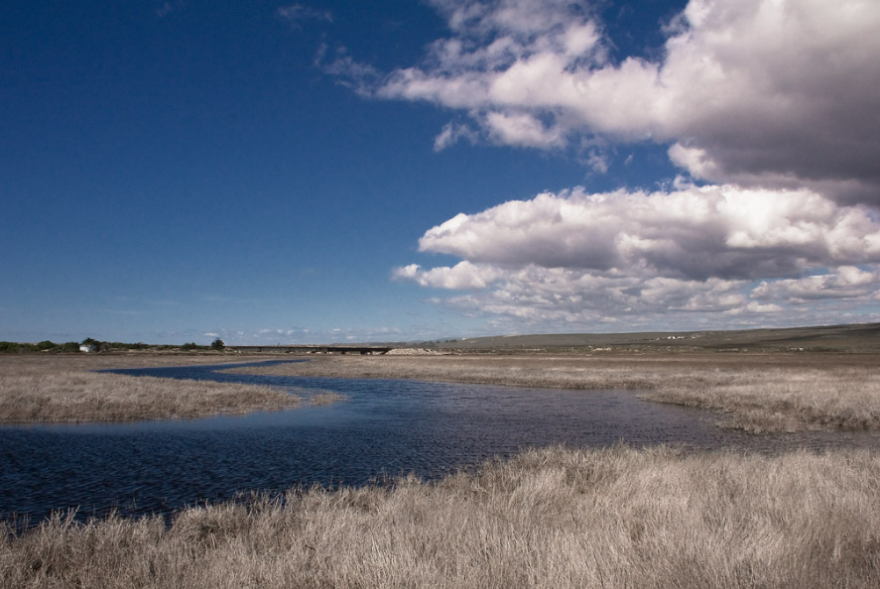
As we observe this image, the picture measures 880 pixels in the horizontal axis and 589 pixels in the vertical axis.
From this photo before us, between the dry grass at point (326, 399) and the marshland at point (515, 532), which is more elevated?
the marshland at point (515, 532)

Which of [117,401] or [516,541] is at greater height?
[516,541]

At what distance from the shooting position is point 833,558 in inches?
290

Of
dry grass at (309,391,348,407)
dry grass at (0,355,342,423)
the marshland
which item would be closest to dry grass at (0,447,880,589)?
the marshland

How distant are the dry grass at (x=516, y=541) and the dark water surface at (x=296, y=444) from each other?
4.84 m

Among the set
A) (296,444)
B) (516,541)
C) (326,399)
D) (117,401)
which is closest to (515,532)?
(516,541)

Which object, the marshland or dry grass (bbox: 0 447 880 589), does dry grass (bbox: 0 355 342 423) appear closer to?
the marshland

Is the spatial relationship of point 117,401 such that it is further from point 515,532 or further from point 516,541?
point 516,541

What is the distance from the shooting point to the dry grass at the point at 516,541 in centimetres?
695

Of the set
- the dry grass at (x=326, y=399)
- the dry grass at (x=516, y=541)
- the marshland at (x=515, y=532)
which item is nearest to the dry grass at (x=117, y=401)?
the dry grass at (x=326, y=399)

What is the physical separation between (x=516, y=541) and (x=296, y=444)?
16684 millimetres

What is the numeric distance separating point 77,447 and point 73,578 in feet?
54.1

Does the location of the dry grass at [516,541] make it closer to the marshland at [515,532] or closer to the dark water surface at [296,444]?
the marshland at [515,532]

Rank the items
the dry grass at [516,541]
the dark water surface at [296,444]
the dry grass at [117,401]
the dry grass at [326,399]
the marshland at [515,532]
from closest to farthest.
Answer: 1. the dry grass at [516,541]
2. the marshland at [515,532]
3. the dark water surface at [296,444]
4. the dry grass at [117,401]
5. the dry grass at [326,399]

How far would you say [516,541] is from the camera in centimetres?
805
